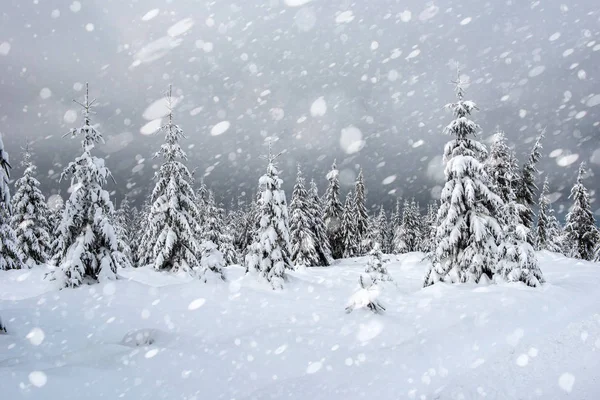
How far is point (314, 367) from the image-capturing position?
25.7 ft

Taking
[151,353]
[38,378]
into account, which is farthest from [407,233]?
[38,378]

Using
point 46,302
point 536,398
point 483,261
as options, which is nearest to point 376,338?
point 536,398

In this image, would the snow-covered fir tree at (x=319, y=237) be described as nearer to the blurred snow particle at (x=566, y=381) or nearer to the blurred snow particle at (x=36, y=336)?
the blurred snow particle at (x=36, y=336)

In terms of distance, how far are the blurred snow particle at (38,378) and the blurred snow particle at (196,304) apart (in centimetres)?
613

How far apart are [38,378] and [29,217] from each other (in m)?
28.5

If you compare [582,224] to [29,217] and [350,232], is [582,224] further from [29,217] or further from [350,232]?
[29,217]

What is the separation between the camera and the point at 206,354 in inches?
337

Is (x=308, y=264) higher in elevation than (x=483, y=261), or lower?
lower

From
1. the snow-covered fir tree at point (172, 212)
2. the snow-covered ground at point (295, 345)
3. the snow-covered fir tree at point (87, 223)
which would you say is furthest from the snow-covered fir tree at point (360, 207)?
the snow-covered fir tree at point (87, 223)

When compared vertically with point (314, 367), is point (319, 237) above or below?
below

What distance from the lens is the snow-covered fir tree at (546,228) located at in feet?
137

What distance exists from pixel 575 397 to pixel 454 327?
3859mm

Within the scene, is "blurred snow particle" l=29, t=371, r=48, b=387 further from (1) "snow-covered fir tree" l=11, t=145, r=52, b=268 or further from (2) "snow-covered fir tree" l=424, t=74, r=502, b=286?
(1) "snow-covered fir tree" l=11, t=145, r=52, b=268

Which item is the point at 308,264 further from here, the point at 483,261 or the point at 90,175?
the point at 90,175
